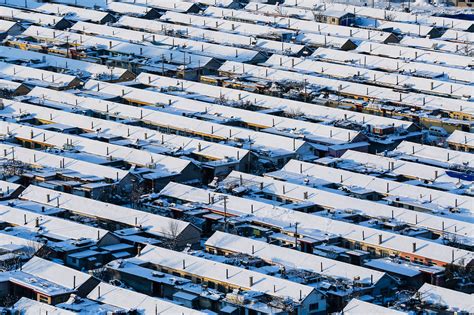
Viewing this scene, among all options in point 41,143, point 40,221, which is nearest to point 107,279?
point 40,221

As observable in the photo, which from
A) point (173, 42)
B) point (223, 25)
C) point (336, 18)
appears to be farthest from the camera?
point (336, 18)

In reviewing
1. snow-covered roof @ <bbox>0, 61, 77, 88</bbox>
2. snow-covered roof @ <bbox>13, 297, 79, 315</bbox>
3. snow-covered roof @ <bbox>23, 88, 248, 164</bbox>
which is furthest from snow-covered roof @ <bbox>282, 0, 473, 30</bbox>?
snow-covered roof @ <bbox>13, 297, 79, 315</bbox>

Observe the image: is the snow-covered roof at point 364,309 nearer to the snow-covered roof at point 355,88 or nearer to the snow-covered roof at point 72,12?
the snow-covered roof at point 355,88

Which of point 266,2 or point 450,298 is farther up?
point 450,298

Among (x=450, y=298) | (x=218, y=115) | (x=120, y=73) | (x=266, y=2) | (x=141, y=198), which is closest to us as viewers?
(x=450, y=298)

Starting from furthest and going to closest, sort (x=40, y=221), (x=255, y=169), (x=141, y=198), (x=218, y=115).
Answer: (x=218, y=115) → (x=255, y=169) → (x=141, y=198) → (x=40, y=221)

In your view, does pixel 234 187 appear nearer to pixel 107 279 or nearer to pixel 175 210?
pixel 175 210

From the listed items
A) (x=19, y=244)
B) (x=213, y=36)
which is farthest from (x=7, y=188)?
(x=213, y=36)

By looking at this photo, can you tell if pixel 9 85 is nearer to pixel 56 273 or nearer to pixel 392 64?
pixel 392 64
